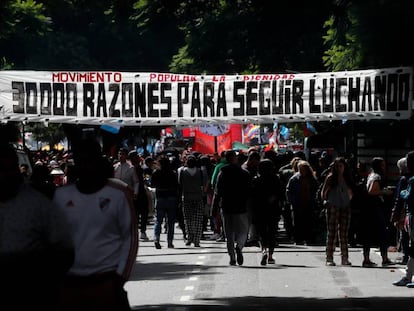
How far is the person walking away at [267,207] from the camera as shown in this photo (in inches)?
782

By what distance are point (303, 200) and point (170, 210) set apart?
2.55m

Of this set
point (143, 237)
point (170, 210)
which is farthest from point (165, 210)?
point (143, 237)

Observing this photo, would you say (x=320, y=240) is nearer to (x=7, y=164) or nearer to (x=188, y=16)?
(x=188, y=16)

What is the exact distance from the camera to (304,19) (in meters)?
17.7

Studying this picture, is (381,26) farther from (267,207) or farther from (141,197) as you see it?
(141,197)

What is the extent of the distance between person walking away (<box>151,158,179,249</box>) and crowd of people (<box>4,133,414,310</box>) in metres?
0.02

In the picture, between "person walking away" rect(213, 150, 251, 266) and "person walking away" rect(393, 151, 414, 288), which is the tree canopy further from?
"person walking away" rect(213, 150, 251, 266)

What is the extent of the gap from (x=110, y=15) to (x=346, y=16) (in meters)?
4.74

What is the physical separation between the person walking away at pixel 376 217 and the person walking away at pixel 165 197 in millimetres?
4475

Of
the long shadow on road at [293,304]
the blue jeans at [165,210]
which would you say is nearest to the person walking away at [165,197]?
the blue jeans at [165,210]

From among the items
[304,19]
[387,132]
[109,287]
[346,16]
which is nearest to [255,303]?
[346,16]

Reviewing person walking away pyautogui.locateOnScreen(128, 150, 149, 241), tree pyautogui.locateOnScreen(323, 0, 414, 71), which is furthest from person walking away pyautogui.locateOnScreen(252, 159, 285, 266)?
person walking away pyautogui.locateOnScreen(128, 150, 149, 241)

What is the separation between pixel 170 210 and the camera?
2352 cm

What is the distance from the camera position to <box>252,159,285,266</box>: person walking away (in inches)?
782
